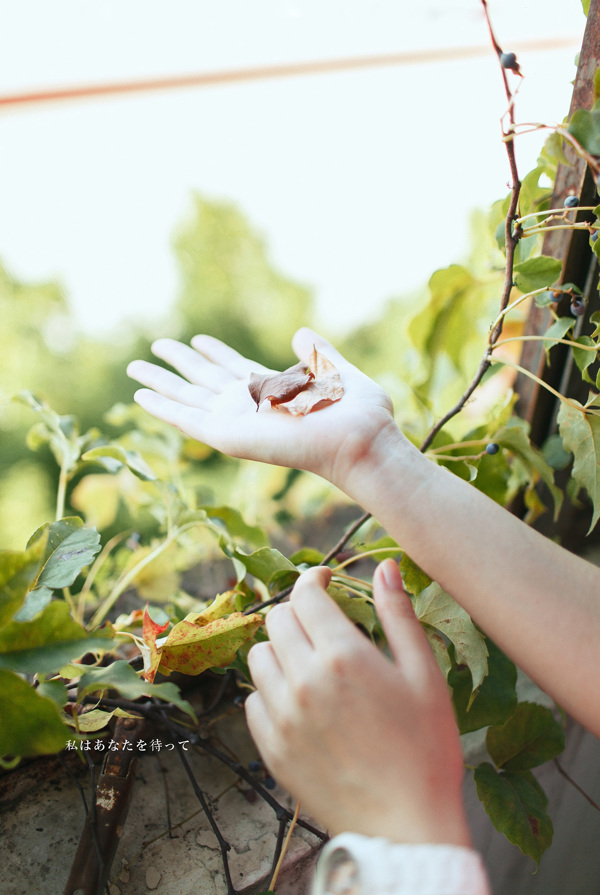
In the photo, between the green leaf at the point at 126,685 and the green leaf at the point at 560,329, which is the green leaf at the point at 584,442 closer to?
the green leaf at the point at 560,329

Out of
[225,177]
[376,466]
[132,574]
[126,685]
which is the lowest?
[132,574]

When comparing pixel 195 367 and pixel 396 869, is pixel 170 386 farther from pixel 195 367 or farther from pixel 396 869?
pixel 396 869

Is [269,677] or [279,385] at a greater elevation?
[279,385]

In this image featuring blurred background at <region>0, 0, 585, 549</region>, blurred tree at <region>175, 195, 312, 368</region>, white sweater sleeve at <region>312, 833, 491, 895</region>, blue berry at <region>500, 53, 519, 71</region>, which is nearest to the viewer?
white sweater sleeve at <region>312, 833, 491, 895</region>

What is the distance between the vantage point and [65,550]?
451mm

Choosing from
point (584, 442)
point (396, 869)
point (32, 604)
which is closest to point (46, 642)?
point (32, 604)

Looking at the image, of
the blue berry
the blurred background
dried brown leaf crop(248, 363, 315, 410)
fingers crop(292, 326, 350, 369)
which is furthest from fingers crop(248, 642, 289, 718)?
the blurred background

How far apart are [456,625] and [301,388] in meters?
0.24

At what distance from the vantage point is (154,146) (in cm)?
150

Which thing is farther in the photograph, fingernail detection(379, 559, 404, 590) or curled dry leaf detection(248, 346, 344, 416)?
curled dry leaf detection(248, 346, 344, 416)

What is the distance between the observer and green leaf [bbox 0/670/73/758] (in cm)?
36

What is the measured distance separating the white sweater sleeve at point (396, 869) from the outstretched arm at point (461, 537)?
0.47ft

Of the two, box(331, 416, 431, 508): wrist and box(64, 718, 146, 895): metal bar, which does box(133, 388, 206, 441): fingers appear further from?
box(64, 718, 146, 895): metal bar

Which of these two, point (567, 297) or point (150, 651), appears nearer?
point (150, 651)
